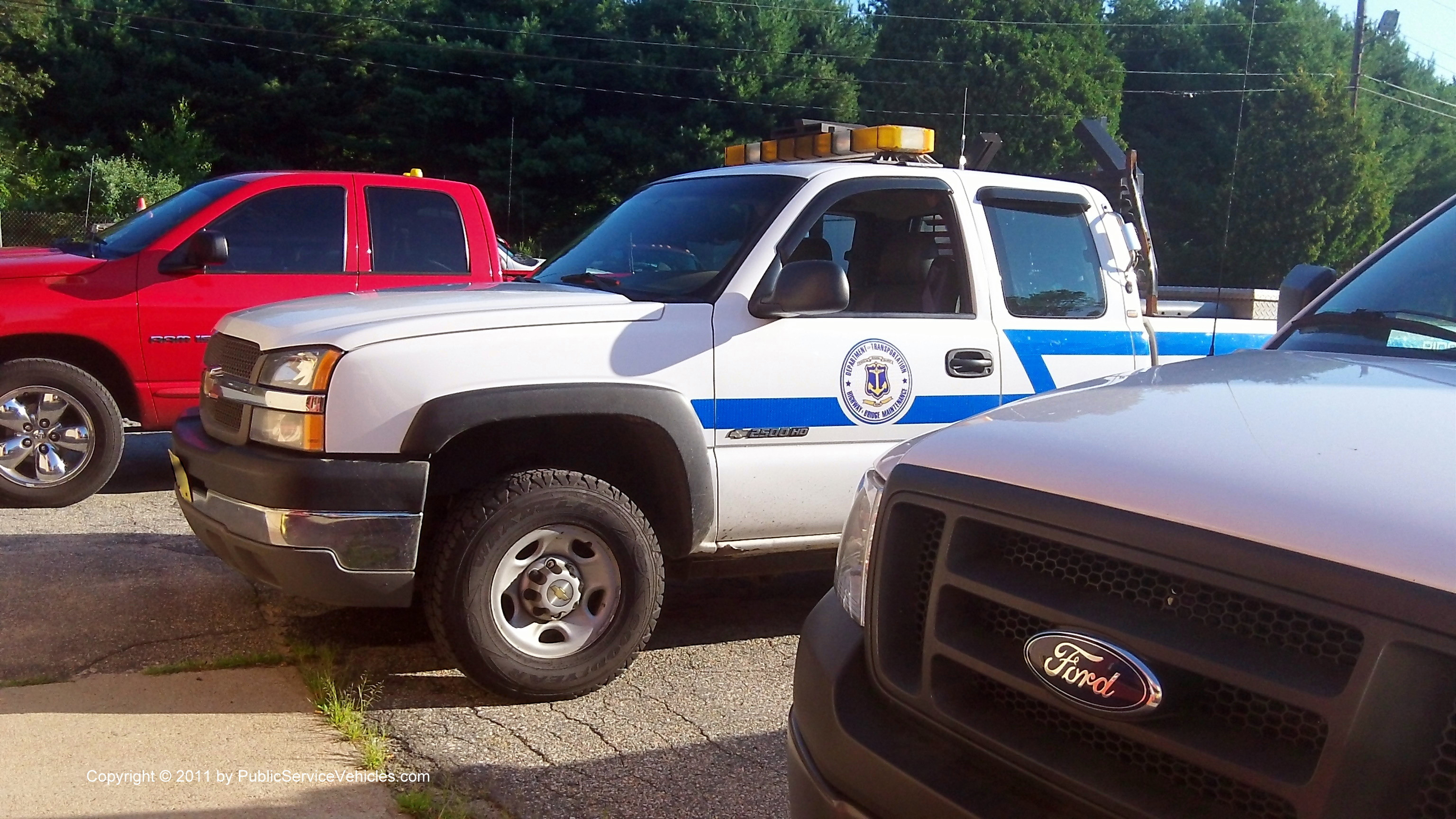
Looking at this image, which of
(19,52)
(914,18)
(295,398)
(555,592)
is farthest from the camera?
(914,18)

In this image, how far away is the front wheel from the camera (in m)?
3.93

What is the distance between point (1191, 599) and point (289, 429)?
2929 mm

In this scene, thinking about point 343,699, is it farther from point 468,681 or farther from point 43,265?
point 43,265

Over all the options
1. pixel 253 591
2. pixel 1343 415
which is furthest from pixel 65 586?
pixel 1343 415

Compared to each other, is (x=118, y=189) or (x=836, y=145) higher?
(x=836, y=145)

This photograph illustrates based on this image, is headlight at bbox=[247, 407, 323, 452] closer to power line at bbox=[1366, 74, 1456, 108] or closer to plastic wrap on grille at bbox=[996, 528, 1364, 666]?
plastic wrap on grille at bbox=[996, 528, 1364, 666]

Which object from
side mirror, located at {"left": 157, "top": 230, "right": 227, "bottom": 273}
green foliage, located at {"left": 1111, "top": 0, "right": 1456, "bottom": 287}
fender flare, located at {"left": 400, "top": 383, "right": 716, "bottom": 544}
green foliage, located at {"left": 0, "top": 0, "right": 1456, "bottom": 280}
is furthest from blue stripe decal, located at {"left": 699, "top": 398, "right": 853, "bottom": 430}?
green foliage, located at {"left": 0, "top": 0, "right": 1456, "bottom": 280}

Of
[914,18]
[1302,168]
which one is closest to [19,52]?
[914,18]

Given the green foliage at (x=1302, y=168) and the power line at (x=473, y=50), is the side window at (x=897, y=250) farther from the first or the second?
the power line at (x=473, y=50)

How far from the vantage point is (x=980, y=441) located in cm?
221

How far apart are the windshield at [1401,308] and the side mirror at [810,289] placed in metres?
1.54

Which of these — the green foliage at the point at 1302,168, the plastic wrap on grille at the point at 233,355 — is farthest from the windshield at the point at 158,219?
the green foliage at the point at 1302,168

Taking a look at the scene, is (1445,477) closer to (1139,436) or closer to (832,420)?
(1139,436)

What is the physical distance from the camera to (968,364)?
4.73 m
